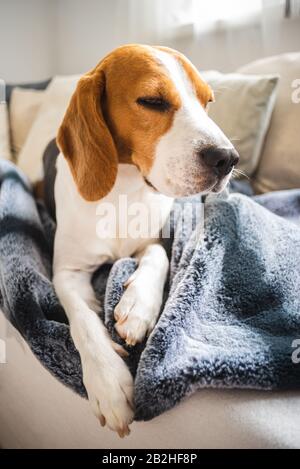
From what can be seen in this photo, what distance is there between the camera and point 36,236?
114cm

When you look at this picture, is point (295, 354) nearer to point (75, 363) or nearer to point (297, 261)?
point (297, 261)

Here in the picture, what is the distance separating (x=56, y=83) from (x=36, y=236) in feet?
4.76

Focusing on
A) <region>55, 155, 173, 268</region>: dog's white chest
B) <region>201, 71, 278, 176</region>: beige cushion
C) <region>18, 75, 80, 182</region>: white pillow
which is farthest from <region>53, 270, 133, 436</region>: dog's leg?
<region>18, 75, 80, 182</region>: white pillow

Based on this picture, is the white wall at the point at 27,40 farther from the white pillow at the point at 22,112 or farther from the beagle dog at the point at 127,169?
the beagle dog at the point at 127,169

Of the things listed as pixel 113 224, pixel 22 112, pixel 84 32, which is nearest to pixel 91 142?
pixel 113 224

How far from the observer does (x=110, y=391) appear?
2.11 ft

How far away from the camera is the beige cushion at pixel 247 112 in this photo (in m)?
1.52

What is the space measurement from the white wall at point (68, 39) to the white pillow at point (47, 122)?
0.59 meters

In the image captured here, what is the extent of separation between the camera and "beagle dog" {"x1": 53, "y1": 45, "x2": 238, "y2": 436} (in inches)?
30.0

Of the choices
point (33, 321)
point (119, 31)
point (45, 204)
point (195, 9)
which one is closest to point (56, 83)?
point (119, 31)

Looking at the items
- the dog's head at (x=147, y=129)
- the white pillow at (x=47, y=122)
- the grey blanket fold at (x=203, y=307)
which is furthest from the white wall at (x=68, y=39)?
the grey blanket fold at (x=203, y=307)

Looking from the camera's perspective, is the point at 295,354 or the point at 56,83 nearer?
the point at 295,354

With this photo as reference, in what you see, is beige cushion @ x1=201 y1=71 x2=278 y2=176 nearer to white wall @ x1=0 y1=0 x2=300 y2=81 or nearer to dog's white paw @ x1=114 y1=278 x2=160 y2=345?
white wall @ x1=0 y1=0 x2=300 y2=81

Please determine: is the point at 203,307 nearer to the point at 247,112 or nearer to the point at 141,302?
the point at 141,302
